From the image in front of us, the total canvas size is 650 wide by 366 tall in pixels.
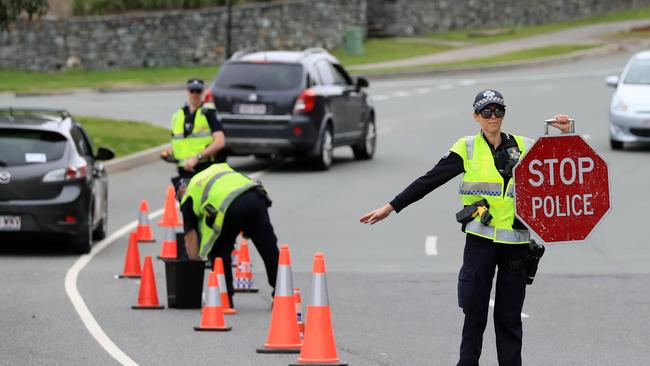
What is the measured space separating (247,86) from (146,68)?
25.6 metres

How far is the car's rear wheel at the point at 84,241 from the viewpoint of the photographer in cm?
1669

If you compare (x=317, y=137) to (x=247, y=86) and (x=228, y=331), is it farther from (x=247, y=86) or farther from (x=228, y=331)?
(x=228, y=331)

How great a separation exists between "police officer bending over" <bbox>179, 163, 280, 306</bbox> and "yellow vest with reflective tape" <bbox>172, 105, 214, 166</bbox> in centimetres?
288

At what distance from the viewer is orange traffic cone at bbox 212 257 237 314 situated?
12.4m

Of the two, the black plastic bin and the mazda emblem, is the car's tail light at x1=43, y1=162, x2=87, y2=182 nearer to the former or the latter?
the mazda emblem

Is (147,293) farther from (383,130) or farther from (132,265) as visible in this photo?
(383,130)

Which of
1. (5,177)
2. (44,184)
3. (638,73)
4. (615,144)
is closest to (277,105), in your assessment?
(615,144)

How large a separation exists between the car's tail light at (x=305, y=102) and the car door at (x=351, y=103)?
4.86 ft

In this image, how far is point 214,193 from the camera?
41.9ft

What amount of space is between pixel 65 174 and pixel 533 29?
47.4m

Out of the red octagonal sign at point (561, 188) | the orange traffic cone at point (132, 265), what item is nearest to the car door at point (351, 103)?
the orange traffic cone at point (132, 265)

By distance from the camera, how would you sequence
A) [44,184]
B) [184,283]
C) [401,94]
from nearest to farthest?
[184,283] < [44,184] < [401,94]

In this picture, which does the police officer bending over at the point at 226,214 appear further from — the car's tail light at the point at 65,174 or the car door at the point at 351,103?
the car door at the point at 351,103

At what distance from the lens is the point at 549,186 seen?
29.6ft
